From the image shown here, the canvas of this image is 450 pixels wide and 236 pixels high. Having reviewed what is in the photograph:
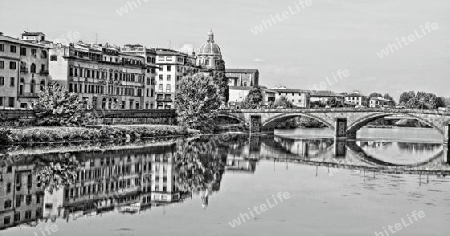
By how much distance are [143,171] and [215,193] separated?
12.4m

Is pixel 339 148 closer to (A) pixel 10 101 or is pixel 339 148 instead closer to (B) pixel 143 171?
(B) pixel 143 171

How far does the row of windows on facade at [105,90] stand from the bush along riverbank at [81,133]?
53.4 feet

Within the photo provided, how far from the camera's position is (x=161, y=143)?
289 feet

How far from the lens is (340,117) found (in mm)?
119312

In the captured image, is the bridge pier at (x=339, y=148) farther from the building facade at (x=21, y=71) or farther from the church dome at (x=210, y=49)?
the church dome at (x=210, y=49)

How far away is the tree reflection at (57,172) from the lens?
50.5 m

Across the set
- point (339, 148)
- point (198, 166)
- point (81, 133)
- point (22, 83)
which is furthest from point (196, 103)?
point (198, 166)

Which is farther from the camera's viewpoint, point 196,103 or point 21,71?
point 196,103

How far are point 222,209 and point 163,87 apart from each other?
103067 mm

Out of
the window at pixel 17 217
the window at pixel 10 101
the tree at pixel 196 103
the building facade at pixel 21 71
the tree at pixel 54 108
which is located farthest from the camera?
the tree at pixel 196 103

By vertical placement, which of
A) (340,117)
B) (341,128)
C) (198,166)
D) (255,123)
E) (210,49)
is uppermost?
(210,49)

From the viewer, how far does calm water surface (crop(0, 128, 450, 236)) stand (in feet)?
127

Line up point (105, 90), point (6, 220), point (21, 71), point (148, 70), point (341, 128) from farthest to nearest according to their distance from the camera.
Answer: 1. point (148, 70)
2. point (341, 128)
3. point (105, 90)
4. point (21, 71)
5. point (6, 220)

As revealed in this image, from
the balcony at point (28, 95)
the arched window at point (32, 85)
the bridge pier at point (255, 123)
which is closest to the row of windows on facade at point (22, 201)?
the balcony at point (28, 95)
